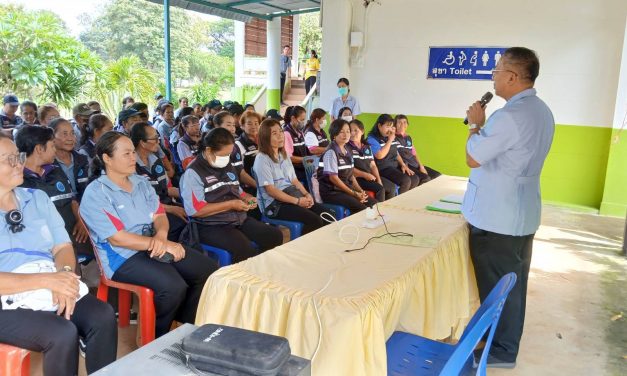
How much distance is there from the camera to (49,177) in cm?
284

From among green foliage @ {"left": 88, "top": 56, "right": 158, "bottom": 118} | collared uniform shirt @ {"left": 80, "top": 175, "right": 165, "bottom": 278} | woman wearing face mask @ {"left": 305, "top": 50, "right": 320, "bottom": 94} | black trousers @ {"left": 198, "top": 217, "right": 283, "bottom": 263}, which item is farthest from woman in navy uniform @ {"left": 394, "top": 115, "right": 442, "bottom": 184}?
green foliage @ {"left": 88, "top": 56, "right": 158, "bottom": 118}

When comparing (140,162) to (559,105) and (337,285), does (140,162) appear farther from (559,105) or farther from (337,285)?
(559,105)

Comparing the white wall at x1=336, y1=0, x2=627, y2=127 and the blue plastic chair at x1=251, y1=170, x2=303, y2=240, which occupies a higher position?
the white wall at x1=336, y1=0, x2=627, y2=127

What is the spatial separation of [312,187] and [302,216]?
0.68 m

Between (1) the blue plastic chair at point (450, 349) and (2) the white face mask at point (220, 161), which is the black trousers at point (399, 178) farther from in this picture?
(1) the blue plastic chair at point (450, 349)

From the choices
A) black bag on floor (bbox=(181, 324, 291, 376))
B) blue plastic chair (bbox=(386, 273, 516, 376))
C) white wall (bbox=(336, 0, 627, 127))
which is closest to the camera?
black bag on floor (bbox=(181, 324, 291, 376))

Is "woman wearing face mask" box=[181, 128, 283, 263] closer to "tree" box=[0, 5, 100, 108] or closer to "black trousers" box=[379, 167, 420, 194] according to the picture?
"black trousers" box=[379, 167, 420, 194]

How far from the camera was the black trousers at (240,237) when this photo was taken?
2.95m

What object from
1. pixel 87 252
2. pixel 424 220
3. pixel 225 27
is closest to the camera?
pixel 424 220

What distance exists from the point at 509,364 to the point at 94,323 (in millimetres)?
1926

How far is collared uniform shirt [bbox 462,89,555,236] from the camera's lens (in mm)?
2178

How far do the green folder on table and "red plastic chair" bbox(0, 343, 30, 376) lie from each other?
2.14m

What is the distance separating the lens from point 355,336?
5.05 ft

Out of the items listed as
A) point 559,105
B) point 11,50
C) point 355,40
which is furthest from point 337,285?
point 11,50
